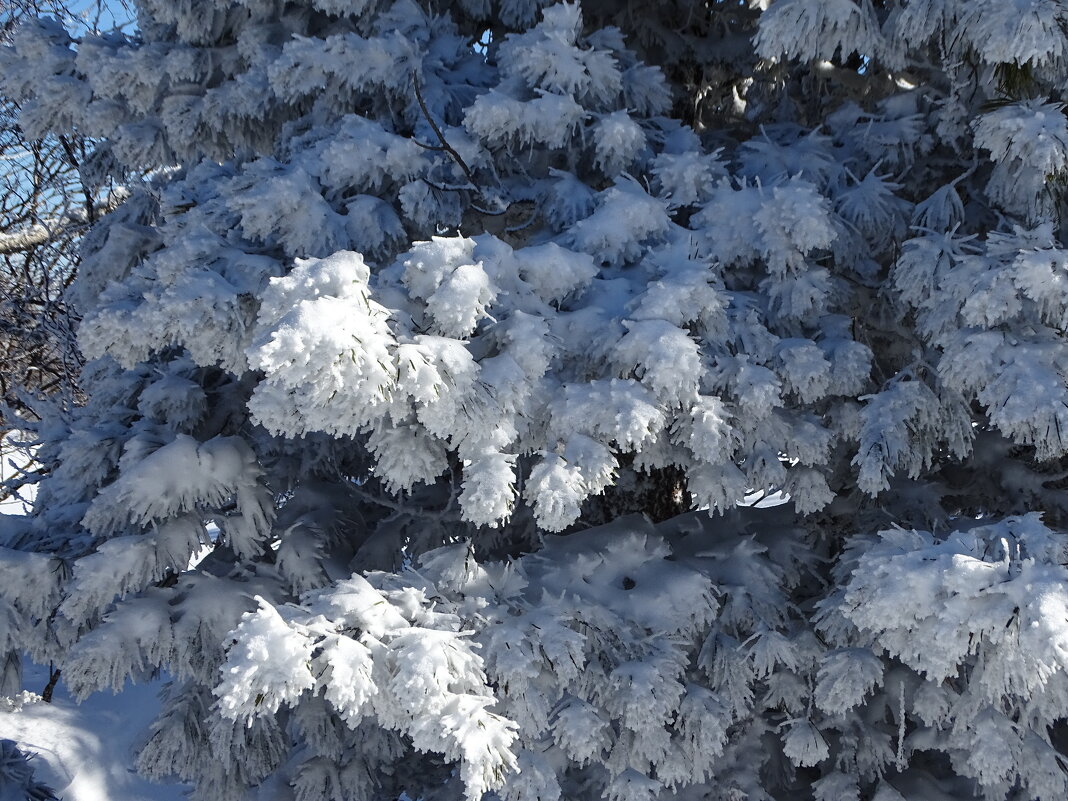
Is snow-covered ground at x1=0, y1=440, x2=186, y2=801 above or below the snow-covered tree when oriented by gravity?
below

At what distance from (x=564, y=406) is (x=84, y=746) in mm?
7824

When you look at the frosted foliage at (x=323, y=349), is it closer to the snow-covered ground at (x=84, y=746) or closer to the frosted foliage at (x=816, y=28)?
the frosted foliage at (x=816, y=28)

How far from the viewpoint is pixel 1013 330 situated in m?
3.38

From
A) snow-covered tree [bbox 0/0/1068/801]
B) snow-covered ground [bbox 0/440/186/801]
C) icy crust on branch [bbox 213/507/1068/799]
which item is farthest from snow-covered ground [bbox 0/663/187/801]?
snow-covered tree [bbox 0/0/1068/801]

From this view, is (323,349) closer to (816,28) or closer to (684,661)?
(684,661)

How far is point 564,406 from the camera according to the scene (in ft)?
10.7

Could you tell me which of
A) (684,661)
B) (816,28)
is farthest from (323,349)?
(816,28)

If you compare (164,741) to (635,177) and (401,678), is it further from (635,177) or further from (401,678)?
(635,177)

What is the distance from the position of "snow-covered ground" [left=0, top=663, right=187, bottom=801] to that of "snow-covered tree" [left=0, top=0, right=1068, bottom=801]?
491cm

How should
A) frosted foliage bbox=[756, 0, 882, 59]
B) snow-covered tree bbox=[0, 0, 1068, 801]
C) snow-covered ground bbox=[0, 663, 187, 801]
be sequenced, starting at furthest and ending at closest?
snow-covered ground bbox=[0, 663, 187, 801] < frosted foliage bbox=[756, 0, 882, 59] < snow-covered tree bbox=[0, 0, 1068, 801]

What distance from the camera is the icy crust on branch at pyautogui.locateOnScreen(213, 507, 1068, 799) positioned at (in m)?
2.80

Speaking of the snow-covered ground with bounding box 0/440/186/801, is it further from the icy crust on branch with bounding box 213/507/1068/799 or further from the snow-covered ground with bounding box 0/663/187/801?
the icy crust on branch with bounding box 213/507/1068/799

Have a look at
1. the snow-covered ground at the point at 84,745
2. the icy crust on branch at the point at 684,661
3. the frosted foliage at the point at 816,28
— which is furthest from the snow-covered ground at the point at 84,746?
the frosted foliage at the point at 816,28

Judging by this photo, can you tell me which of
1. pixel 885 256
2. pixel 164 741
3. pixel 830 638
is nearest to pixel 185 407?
pixel 164 741
